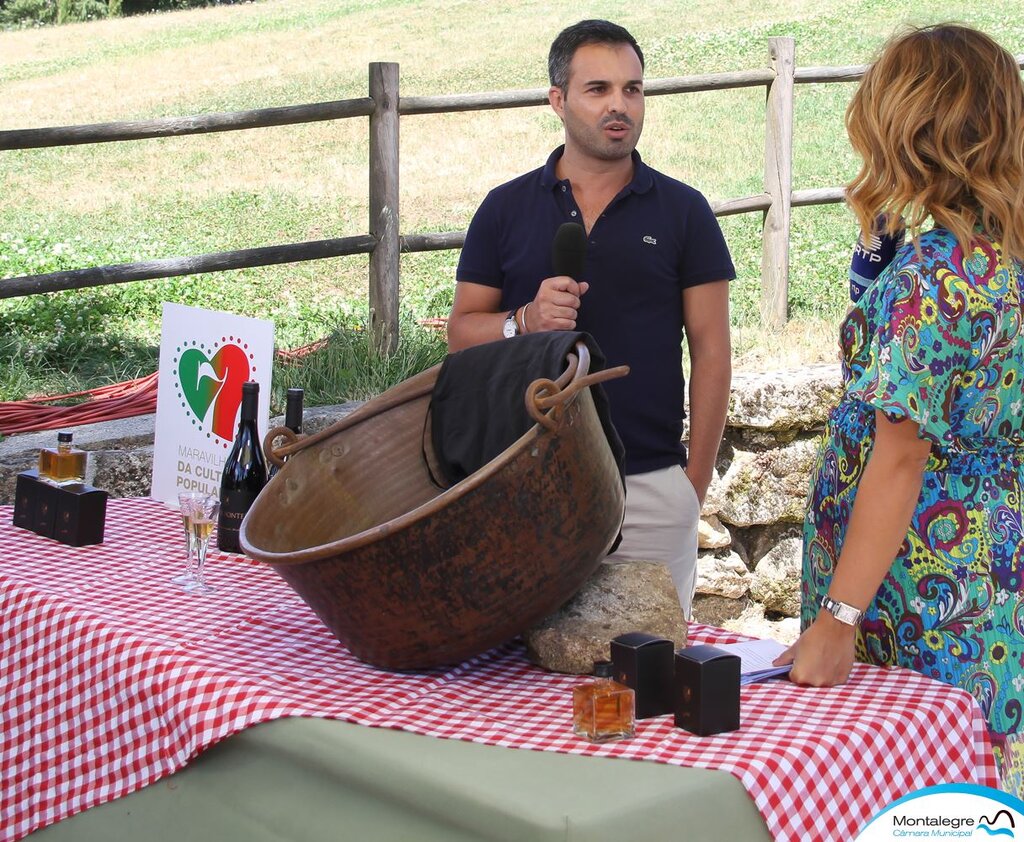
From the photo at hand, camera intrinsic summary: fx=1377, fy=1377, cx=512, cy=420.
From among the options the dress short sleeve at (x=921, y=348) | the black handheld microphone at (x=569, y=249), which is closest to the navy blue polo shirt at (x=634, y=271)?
the black handheld microphone at (x=569, y=249)

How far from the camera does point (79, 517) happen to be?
2645 mm

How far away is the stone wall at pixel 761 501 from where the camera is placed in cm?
549

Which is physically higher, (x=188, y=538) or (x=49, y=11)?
(x=49, y=11)

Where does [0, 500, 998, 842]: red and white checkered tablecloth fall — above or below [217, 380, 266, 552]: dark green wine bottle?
below

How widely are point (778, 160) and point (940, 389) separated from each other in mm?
4957

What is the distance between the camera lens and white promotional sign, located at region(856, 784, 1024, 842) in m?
1.69

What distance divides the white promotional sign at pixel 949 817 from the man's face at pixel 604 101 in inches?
65.2

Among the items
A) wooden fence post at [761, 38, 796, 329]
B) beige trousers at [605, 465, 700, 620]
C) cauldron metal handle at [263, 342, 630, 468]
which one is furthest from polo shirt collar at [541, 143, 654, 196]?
wooden fence post at [761, 38, 796, 329]

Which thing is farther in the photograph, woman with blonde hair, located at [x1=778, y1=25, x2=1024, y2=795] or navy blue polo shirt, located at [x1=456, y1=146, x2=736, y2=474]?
navy blue polo shirt, located at [x1=456, y1=146, x2=736, y2=474]

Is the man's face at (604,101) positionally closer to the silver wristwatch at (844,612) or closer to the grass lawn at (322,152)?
the silver wristwatch at (844,612)

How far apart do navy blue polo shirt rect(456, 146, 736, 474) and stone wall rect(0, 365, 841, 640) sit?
2.47 m

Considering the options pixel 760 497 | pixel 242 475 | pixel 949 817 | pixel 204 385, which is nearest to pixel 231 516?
pixel 242 475

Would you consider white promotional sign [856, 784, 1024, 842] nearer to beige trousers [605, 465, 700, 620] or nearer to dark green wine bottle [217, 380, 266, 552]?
beige trousers [605, 465, 700, 620]

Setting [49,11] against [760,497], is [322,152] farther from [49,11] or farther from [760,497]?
[49,11]
